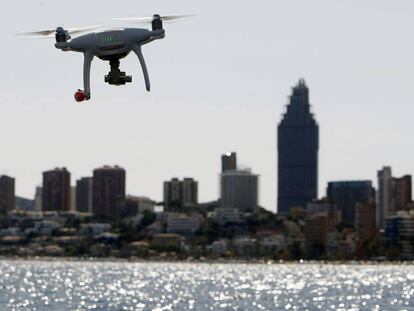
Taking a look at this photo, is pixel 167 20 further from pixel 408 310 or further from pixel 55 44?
pixel 408 310

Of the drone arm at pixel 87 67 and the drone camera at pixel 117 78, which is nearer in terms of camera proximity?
the drone arm at pixel 87 67

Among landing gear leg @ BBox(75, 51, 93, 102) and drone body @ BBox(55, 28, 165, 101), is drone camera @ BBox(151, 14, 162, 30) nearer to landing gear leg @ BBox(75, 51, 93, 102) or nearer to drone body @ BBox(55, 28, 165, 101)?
drone body @ BBox(55, 28, 165, 101)

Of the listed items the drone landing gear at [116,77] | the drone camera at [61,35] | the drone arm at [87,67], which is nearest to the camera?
the drone arm at [87,67]

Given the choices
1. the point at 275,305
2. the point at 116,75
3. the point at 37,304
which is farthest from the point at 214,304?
the point at 116,75

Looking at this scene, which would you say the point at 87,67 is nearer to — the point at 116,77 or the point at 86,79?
the point at 86,79

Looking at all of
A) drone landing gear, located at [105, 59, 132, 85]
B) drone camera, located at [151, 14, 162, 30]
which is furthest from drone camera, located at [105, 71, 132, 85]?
drone camera, located at [151, 14, 162, 30]

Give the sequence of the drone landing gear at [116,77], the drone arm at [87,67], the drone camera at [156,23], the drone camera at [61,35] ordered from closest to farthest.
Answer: the drone arm at [87,67] < the drone camera at [156,23] < the drone camera at [61,35] < the drone landing gear at [116,77]

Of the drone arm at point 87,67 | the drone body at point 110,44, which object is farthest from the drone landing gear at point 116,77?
the drone arm at point 87,67

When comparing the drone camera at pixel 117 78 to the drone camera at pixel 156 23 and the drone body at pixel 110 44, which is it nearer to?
the drone body at pixel 110 44
